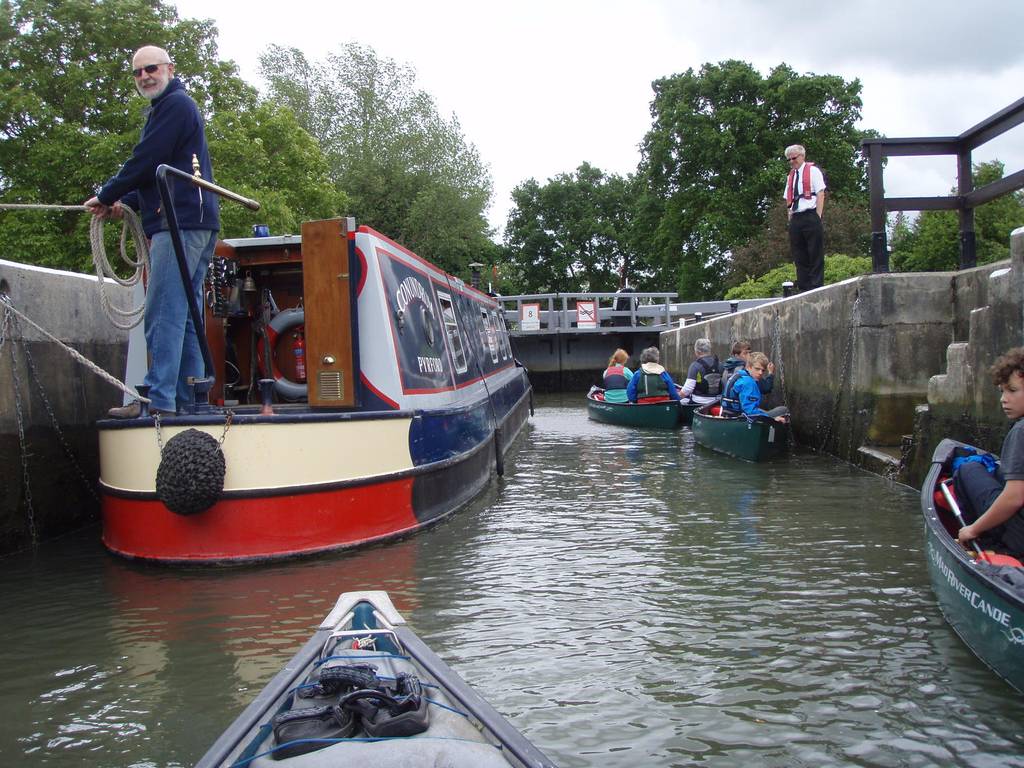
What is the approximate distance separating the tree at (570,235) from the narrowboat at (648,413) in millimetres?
41987

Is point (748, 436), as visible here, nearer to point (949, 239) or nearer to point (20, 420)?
point (20, 420)

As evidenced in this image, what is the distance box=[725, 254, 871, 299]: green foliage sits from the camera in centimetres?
2303

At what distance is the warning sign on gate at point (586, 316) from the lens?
27.8 m

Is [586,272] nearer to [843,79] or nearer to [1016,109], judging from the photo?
[843,79]

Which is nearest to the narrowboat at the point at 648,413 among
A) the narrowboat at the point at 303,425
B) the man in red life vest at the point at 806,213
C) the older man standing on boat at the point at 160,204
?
the man in red life vest at the point at 806,213

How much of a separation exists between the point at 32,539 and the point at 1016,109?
822 centimetres

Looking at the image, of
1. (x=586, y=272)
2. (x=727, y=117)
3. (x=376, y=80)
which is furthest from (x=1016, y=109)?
(x=586, y=272)

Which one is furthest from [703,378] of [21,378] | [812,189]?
[21,378]

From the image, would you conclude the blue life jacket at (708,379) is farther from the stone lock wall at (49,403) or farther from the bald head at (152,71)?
the bald head at (152,71)

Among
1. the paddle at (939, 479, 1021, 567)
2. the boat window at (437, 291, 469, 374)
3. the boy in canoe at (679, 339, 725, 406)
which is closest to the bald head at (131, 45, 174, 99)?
the boat window at (437, 291, 469, 374)

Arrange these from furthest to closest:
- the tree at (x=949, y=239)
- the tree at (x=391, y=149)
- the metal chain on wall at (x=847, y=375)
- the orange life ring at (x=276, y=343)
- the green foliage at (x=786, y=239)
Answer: the tree at (x=391, y=149)
the green foliage at (x=786, y=239)
the tree at (x=949, y=239)
the metal chain on wall at (x=847, y=375)
the orange life ring at (x=276, y=343)

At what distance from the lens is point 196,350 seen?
21.7 ft

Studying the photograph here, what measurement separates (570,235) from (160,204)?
171 ft

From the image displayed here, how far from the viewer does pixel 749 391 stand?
36.1ft
